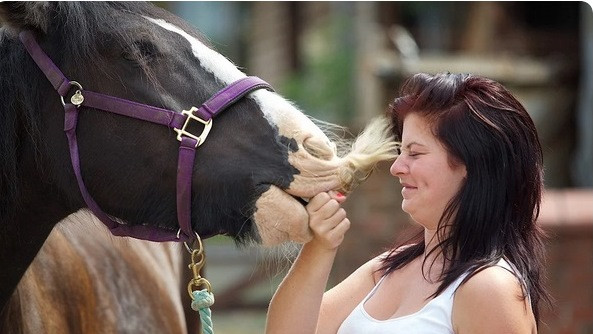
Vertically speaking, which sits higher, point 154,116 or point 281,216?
point 154,116

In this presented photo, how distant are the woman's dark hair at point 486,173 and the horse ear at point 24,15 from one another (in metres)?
0.99

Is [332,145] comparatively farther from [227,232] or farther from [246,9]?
[246,9]

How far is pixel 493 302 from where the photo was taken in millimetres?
2176

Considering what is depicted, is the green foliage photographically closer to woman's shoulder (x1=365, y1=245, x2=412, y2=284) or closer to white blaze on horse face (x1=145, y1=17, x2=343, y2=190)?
woman's shoulder (x1=365, y1=245, x2=412, y2=284)

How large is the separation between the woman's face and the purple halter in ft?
1.33

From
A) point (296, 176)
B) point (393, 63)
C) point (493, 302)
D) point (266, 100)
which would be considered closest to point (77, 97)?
point (266, 100)

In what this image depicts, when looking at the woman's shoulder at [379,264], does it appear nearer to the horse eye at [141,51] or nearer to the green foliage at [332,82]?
the horse eye at [141,51]

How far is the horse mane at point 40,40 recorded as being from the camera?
2430 mm

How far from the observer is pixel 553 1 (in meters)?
12.0

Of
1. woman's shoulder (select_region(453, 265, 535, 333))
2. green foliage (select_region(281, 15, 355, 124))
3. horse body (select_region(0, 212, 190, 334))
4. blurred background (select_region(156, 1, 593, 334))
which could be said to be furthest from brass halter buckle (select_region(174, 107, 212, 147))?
green foliage (select_region(281, 15, 355, 124))

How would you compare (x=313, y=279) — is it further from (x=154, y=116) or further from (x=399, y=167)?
(x=154, y=116)

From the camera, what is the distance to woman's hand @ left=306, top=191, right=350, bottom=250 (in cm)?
231

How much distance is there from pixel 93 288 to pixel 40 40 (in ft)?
3.81

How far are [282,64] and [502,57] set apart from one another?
3.12m
